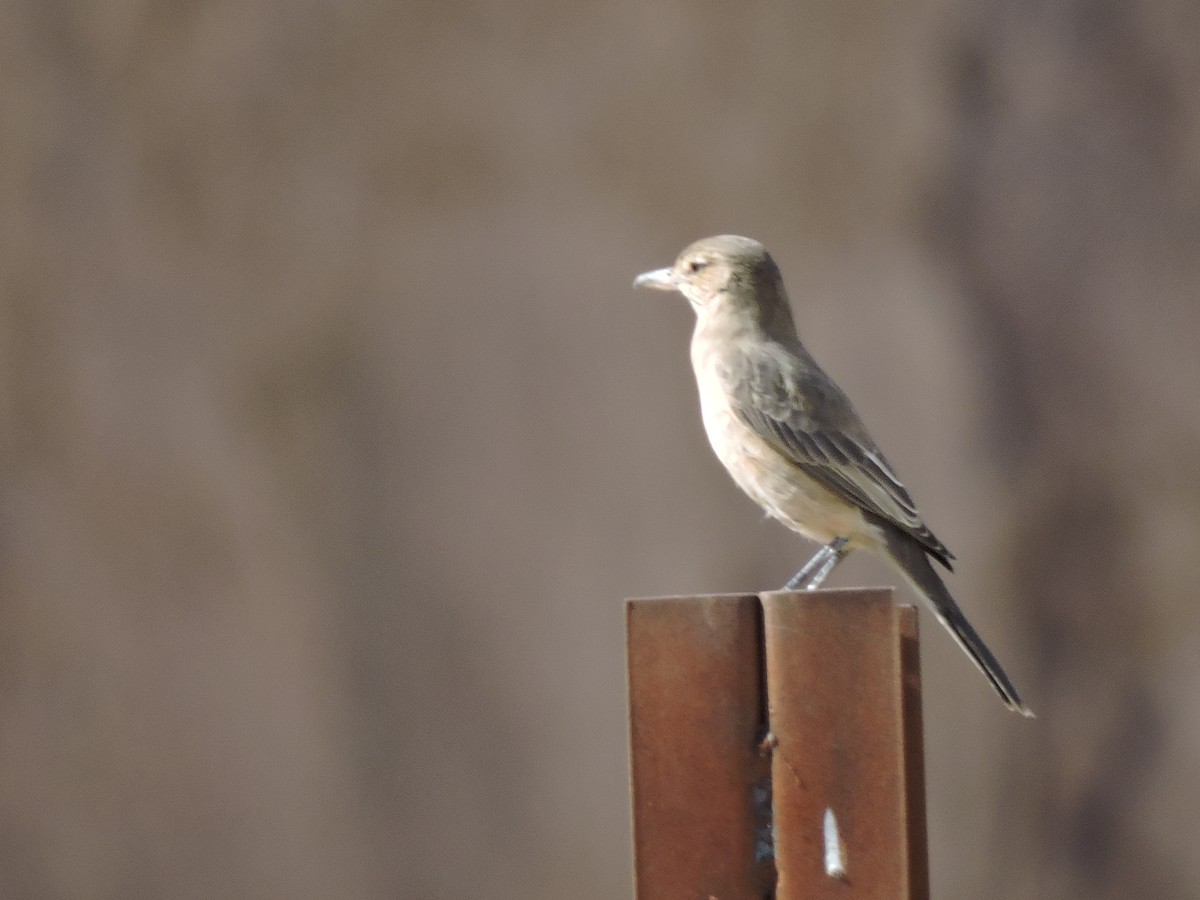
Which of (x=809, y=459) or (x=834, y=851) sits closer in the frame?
(x=834, y=851)

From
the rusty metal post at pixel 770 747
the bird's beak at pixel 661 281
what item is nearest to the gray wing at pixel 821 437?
the bird's beak at pixel 661 281

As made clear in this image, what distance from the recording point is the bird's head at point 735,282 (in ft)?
18.5

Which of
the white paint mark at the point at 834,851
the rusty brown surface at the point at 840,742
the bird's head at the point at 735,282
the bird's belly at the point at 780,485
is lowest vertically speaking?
the white paint mark at the point at 834,851

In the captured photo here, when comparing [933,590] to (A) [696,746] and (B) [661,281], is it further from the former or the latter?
(A) [696,746]

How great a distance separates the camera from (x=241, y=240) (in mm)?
7844

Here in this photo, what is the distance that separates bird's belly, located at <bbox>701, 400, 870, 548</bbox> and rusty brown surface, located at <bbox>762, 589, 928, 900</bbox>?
1.91 metres

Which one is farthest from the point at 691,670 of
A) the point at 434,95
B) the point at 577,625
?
the point at 434,95

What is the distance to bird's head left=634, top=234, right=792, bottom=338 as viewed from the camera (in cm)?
564

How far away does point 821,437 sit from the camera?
5273 millimetres

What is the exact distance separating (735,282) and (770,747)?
2572mm

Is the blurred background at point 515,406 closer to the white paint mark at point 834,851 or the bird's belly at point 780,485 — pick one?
the bird's belly at point 780,485

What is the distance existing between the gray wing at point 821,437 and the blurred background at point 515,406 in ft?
8.81

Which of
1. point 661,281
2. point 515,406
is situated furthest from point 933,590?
point 515,406

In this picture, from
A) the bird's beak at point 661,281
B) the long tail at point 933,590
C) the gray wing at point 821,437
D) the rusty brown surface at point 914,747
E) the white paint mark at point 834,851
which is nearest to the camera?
the white paint mark at point 834,851
